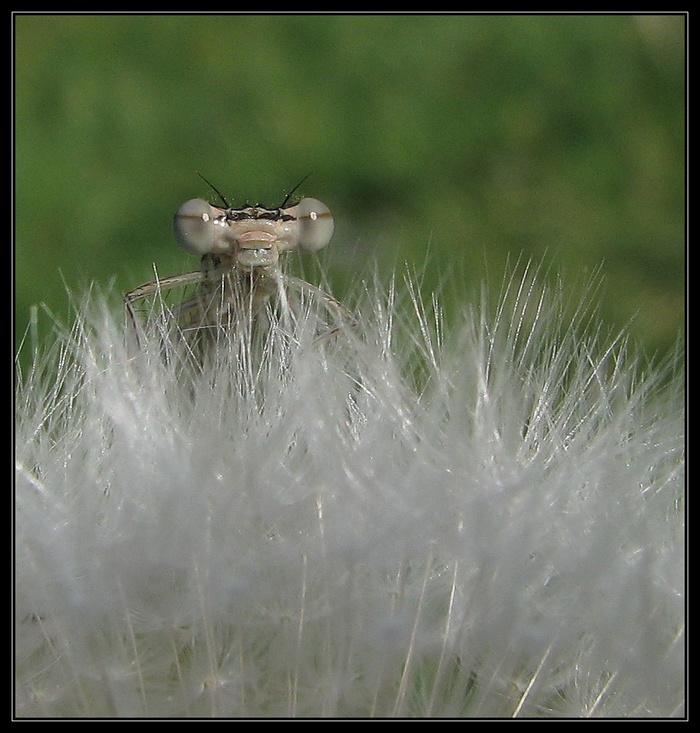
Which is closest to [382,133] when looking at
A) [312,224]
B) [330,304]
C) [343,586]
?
[312,224]

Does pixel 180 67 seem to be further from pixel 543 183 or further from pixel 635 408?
pixel 635 408

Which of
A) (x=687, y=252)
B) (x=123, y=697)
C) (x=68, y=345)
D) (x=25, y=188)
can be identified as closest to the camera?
(x=123, y=697)

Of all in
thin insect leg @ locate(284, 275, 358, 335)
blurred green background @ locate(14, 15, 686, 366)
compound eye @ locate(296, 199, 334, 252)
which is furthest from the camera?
blurred green background @ locate(14, 15, 686, 366)

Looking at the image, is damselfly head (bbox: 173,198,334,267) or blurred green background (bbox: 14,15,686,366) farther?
blurred green background (bbox: 14,15,686,366)

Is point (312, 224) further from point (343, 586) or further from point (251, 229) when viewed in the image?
point (343, 586)

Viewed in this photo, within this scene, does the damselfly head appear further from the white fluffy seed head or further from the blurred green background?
the blurred green background

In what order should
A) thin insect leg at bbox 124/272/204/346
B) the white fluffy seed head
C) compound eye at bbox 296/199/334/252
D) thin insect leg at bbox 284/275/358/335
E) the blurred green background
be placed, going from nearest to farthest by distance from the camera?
the white fluffy seed head
thin insect leg at bbox 284/275/358/335
thin insect leg at bbox 124/272/204/346
compound eye at bbox 296/199/334/252
the blurred green background

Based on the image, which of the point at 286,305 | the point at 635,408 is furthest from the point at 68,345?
the point at 635,408

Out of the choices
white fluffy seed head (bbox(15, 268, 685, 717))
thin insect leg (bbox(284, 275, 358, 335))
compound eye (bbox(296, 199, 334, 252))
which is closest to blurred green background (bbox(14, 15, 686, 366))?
compound eye (bbox(296, 199, 334, 252))
